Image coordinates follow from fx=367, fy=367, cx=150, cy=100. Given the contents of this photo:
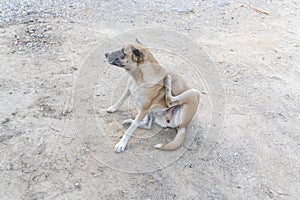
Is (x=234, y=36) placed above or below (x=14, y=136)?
below

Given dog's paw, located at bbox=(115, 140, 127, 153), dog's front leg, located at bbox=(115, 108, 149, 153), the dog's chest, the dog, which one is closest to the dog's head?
the dog

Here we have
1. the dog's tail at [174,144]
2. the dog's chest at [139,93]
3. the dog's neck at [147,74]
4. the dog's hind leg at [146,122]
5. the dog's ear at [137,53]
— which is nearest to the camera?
the dog's ear at [137,53]

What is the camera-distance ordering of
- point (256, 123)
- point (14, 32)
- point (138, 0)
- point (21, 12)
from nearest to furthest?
point (256, 123) < point (14, 32) < point (21, 12) < point (138, 0)

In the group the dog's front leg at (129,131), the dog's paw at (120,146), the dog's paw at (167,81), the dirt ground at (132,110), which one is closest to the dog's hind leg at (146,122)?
the dirt ground at (132,110)

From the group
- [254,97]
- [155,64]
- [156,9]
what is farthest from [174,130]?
[156,9]

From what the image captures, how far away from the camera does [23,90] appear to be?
4.50 m

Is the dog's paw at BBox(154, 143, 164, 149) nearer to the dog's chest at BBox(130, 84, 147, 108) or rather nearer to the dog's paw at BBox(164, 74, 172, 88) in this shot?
the dog's chest at BBox(130, 84, 147, 108)

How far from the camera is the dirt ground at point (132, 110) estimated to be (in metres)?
3.46

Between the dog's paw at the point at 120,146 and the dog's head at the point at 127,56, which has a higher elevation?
the dog's head at the point at 127,56

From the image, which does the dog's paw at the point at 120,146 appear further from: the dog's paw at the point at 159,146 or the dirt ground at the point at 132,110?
the dog's paw at the point at 159,146

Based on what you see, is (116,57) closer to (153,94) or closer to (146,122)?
(153,94)

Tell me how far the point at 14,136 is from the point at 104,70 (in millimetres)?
1697

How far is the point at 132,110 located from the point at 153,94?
31.8 inches

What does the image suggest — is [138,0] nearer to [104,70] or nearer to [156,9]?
[156,9]
